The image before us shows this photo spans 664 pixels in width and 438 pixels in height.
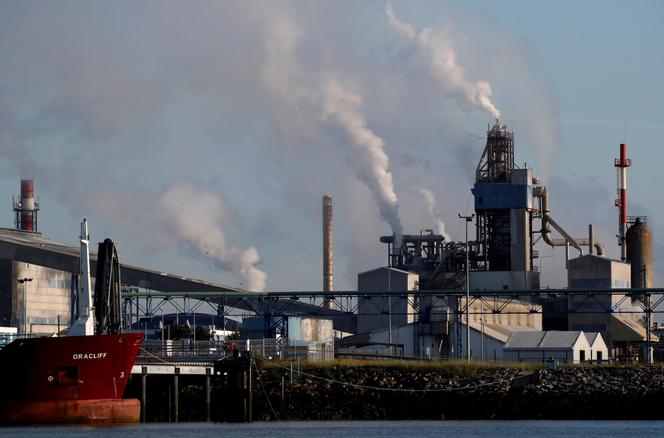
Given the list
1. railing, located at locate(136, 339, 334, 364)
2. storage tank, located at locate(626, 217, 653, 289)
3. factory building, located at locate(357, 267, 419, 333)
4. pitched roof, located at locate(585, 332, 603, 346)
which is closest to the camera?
railing, located at locate(136, 339, 334, 364)

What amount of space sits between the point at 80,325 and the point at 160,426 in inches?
275

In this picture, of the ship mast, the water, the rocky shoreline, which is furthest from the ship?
the rocky shoreline

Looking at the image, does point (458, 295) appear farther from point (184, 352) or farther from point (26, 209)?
point (26, 209)

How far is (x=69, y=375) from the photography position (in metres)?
63.8

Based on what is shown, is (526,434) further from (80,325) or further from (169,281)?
(169,281)

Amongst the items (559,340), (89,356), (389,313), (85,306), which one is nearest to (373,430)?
(89,356)

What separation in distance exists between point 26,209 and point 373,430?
365ft

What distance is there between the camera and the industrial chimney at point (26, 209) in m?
164

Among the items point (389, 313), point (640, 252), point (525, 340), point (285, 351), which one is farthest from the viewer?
point (640, 252)

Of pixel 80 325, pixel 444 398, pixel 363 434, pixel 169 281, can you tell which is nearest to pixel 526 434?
pixel 363 434

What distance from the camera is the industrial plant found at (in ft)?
351

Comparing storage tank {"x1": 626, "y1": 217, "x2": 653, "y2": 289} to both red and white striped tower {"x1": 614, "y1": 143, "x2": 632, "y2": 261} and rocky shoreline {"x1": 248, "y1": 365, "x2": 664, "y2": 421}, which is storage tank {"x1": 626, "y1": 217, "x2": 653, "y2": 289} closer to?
red and white striped tower {"x1": 614, "y1": 143, "x2": 632, "y2": 261}

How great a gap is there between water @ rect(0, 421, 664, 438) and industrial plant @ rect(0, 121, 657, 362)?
30312 mm

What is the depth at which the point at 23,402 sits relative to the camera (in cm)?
6450
